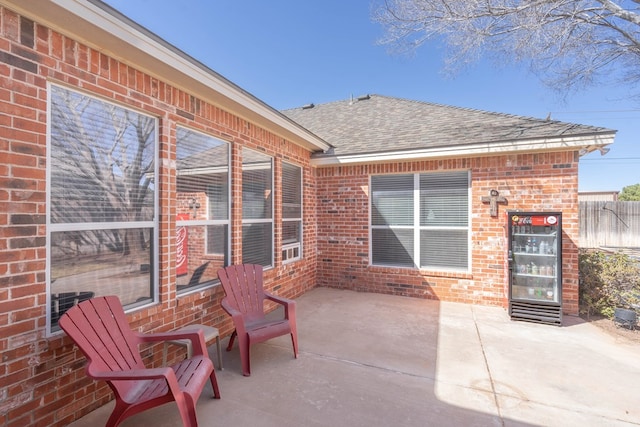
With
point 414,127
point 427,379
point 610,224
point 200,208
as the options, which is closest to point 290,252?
point 200,208

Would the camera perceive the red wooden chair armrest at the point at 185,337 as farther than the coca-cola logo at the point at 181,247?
No

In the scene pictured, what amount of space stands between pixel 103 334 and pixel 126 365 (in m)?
0.32

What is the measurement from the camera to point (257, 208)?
476cm

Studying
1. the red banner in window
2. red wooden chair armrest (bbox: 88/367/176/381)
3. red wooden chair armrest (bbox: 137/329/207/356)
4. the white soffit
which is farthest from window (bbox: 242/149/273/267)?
red wooden chair armrest (bbox: 88/367/176/381)

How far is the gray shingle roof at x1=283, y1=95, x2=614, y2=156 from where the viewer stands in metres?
5.01

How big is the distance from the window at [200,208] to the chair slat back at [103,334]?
0.92 meters

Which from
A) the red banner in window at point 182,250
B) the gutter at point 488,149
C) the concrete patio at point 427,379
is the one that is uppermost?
the gutter at point 488,149

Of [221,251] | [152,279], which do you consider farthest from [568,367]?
[152,279]

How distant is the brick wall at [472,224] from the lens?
4.80 meters

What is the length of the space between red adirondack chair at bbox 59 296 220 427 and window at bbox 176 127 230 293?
0.95 meters

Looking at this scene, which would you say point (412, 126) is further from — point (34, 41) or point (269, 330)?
point (34, 41)

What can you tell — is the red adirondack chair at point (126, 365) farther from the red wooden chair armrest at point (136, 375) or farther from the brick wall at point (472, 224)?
the brick wall at point (472, 224)

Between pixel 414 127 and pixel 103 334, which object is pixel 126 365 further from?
pixel 414 127

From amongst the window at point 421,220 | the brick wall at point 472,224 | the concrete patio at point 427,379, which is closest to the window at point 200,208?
the concrete patio at point 427,379
